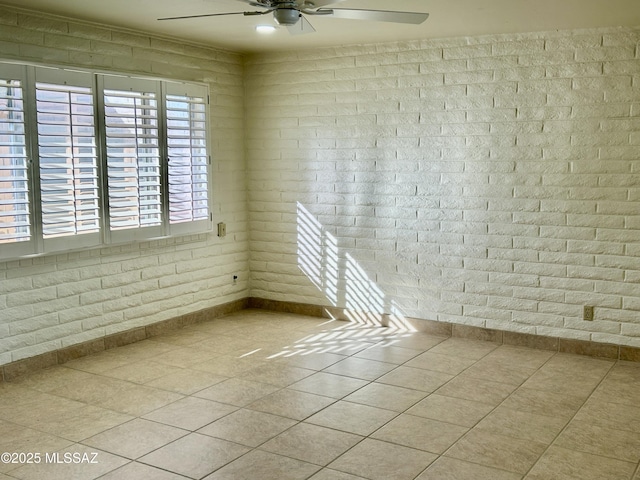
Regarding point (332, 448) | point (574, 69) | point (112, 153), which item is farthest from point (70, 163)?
point (574, 69)

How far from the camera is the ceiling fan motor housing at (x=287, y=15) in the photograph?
3289 millimetres

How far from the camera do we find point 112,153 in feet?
15.9

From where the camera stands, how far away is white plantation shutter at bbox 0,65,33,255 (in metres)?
4.11

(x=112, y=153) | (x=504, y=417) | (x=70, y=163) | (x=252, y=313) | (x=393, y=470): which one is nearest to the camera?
(x=393, y=470)

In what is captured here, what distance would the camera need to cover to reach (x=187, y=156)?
5566 millimetres

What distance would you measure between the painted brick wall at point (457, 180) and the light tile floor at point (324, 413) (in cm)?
50

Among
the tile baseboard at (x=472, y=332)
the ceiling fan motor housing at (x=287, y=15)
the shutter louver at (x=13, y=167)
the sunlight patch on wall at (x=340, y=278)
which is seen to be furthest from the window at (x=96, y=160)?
the ceiling fan motor housing at (x=287, y=15)

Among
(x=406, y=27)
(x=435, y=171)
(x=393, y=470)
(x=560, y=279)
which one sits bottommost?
(x=393, y=470)

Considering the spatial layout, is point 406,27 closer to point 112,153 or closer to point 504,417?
point 112,153

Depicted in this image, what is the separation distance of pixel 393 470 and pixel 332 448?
0.37 m

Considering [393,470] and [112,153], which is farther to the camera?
[112,153]

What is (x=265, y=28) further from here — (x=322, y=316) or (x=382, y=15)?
(x=322, y=316)

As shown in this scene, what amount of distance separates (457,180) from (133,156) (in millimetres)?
2550

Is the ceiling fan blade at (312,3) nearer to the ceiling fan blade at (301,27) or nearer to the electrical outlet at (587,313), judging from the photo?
the ceiling fan blade at (301,27)
